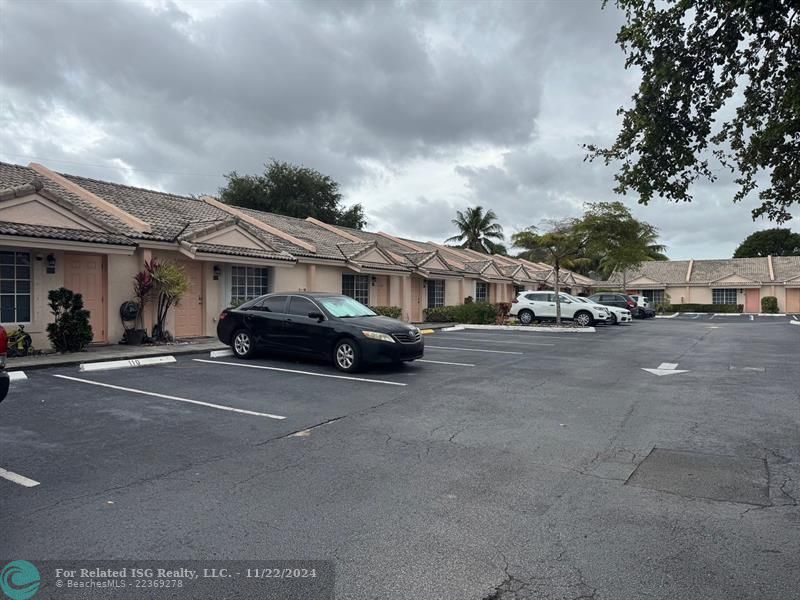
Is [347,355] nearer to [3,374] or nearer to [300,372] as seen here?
[300,372]

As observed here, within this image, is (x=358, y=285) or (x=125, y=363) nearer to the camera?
(x=125, y=363)

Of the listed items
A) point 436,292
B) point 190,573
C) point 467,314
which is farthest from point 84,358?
point 436,292

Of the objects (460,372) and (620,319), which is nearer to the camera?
(460,372)

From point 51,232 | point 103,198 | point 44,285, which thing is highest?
point 103,198

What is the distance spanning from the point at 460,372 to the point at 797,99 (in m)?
6.75

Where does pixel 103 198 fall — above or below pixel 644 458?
above

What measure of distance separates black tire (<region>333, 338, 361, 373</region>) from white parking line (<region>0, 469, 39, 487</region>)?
6035 millimetres

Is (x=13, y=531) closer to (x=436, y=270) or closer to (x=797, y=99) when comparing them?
(x=797, y=99)

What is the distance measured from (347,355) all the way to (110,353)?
5644 mm

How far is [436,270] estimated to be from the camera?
90.3ft

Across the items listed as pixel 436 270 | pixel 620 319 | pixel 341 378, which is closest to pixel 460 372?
pixel 341 378

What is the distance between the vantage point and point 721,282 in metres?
49.8

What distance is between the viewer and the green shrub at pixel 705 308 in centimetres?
4803

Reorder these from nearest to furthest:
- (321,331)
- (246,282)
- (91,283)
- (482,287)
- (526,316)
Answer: (321,331), (91,283), (246,282), (526,316), (482,287)
